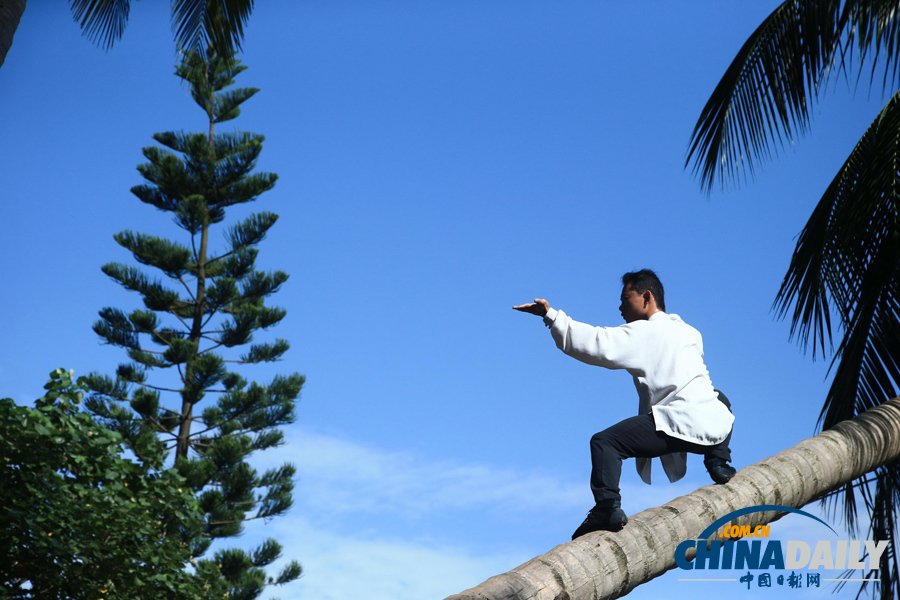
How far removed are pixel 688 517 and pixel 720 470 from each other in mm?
347

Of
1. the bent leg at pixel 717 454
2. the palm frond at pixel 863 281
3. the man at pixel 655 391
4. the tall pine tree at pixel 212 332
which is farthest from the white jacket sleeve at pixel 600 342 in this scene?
the tall pine tree at pixel 212 332

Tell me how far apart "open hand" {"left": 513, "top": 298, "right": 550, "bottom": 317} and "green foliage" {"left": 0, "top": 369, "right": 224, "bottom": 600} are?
10.6ft

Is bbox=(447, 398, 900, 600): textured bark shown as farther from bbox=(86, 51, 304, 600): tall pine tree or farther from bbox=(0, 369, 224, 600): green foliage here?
bbox=(86, 51, 304, 600): tall pine tree

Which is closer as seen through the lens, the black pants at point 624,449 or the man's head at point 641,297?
the black pants at point 624,449

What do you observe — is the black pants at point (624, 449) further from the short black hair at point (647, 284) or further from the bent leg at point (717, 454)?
the short black hair at point (647, 284)

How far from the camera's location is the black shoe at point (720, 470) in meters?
2.84

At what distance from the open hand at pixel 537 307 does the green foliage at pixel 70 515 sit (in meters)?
3.22

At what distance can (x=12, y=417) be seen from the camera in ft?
15.1

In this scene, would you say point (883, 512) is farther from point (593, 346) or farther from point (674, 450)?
point (593, 346)

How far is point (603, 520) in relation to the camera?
2.54 meters

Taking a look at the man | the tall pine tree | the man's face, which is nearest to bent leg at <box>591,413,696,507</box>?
the man

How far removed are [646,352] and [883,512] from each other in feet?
8.07

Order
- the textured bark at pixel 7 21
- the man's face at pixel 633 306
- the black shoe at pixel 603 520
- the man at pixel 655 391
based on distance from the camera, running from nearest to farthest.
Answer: the black shoe at pixel 603 520
the man at pixel 655 391
the man's face at pixel 633 306
the textured bark at pixel 7 21

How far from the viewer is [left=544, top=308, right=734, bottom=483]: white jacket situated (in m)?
2.80
